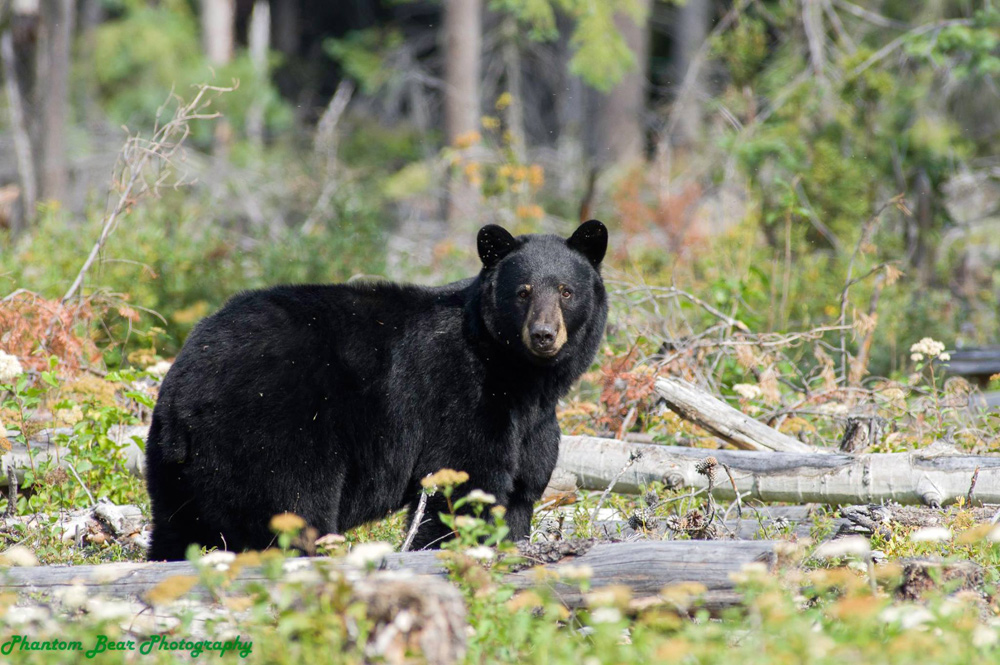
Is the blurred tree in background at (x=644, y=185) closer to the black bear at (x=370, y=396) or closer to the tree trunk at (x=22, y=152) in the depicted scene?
the tree trunk at (x=22, y=152)

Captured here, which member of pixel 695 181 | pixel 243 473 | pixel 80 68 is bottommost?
pixel 243 473

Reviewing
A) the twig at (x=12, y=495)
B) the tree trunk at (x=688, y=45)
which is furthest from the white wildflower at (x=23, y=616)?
the tree trunk at (x=688, y=45)

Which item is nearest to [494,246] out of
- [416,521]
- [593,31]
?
[416,521]

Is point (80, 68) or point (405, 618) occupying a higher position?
point (80, 68)

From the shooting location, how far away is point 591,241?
4.48 meters

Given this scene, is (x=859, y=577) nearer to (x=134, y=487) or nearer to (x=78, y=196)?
(x=134, y=487)

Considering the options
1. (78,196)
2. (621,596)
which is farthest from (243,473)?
(78,196)

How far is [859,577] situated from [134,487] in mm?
3256

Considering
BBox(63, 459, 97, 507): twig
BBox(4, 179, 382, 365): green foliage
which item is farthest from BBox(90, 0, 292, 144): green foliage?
BBox(63, 459, 97, 507): twig

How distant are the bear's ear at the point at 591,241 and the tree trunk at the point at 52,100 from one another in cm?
761

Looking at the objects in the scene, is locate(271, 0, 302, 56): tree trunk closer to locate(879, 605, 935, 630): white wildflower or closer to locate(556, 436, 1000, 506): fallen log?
locate(556, 436, 1000, 506): fallen log

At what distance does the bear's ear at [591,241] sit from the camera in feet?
14.5

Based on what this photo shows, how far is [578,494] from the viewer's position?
5.03 meters

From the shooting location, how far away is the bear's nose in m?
4.06
